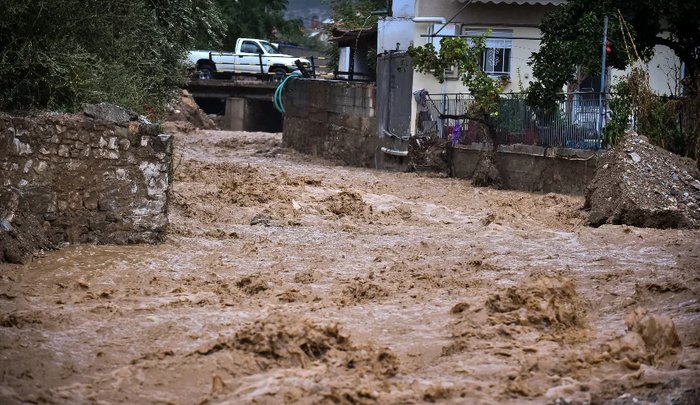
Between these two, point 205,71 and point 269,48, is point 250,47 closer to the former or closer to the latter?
point 269,48

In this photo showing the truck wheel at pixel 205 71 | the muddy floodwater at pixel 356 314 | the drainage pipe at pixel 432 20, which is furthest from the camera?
the truck wheel at pixel 205 71

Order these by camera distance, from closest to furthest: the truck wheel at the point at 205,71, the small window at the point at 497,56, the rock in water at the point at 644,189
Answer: the rock in water at the point at 644,189 < the small window at the point at 497,56 < the truck wheel at the point at 205,71

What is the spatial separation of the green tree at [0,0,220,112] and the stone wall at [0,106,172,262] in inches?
26.0

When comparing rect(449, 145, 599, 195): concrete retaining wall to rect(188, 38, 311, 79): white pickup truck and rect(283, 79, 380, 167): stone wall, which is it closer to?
rect(283, 79, 380, 167): stone wall

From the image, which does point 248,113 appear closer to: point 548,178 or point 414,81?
point 414,81

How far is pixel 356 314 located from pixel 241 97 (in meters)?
33.7

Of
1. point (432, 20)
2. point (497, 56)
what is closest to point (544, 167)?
point (497, 56)

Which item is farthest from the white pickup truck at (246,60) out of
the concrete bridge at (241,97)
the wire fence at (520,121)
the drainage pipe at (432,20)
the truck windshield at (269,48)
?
the wire fence at (520,121)

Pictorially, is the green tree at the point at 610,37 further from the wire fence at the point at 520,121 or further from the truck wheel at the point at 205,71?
the truck wheel at the point at 205,71

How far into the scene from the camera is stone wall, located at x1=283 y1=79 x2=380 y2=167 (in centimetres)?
2516

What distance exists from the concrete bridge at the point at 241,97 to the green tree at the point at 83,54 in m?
23.1

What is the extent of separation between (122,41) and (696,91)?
356 inches

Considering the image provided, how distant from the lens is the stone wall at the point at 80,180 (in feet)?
35.9

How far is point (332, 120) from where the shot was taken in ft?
90.5
